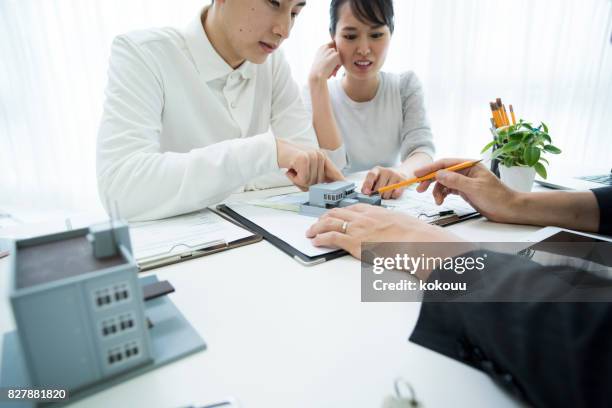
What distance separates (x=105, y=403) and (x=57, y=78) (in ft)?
5.89

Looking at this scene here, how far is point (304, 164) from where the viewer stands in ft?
2.60

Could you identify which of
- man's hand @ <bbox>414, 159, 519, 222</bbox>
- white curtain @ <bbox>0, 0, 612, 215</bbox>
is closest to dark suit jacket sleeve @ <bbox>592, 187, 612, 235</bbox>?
man's hand @ <bbox>414, 159, 519, 222</bbox>

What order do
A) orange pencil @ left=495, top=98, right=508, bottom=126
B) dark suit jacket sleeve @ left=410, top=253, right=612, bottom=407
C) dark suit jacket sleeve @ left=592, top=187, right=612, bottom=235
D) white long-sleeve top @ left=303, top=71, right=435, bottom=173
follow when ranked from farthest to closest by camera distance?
white long-sleeve top @ left=303, top=71, right=435, bottom=173 < orange pencil @ left=495, top=98, right=508, bottom=126 < dark suit jacket sleeve @ left=592, top=187, right=612, bottom=235 < dark suit jacket sleeve @ left=410, top=253, right=612, bottom=407

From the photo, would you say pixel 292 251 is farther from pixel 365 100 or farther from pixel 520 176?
pixel 365 100

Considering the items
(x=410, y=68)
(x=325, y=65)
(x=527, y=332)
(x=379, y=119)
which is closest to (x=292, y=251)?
(x=527, y=332)

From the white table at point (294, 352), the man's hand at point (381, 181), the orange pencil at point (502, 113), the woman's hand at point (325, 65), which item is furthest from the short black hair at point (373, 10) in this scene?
the white table at point (294, 352)

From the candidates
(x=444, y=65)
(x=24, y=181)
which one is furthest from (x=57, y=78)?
(x=444, y=65)

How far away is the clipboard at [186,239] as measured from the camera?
22.2 inches

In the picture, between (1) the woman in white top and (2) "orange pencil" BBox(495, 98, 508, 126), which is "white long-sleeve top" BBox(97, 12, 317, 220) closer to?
(1) the woman in white top

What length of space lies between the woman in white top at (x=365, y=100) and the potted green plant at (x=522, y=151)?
0.90ft

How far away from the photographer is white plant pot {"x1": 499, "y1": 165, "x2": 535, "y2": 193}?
2.83 ft

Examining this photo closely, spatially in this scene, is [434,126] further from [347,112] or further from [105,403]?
[105,403]

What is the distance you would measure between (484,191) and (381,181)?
0.24 metres

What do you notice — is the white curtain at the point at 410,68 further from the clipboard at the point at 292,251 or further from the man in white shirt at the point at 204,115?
the clipboard at the point at 292,251
